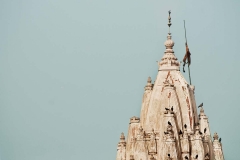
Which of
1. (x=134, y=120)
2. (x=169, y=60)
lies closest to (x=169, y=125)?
(x=134, y=120)

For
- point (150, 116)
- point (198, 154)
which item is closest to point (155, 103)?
point (150, 116)

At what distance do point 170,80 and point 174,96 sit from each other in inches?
75.3

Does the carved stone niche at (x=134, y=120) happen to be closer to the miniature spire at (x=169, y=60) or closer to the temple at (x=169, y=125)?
the temple at (x=169, y=125)

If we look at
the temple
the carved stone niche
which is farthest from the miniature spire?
the carved stone niche

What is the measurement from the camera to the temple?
213 feet

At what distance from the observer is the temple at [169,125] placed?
6506 cm

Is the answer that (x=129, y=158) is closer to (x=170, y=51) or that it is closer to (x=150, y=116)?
(x=150, y=116)

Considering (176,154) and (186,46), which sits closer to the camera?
(176,154)

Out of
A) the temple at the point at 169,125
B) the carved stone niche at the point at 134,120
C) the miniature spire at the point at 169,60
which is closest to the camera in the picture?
the temple at the point at 169,125

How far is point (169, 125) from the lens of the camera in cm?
6488

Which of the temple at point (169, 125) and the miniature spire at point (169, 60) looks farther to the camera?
the miniature spire at point (169, 60)

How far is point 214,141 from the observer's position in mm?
68000

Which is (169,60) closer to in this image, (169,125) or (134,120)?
(134,120)

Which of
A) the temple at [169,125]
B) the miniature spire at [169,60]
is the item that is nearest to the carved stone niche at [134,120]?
the temple at [169,125]
